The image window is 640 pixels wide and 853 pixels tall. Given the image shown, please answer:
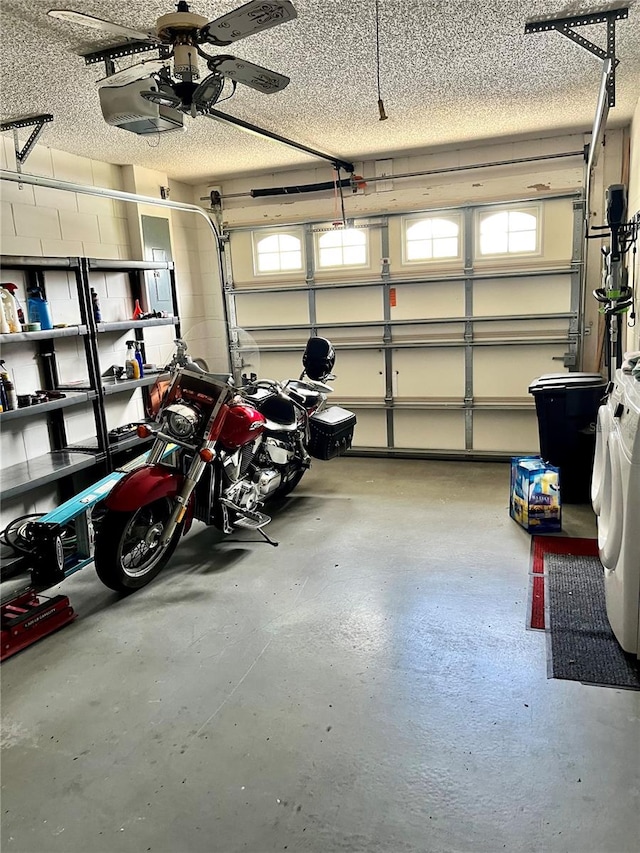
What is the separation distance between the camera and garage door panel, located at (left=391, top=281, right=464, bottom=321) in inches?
220

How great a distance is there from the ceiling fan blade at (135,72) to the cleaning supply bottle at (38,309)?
1894mm

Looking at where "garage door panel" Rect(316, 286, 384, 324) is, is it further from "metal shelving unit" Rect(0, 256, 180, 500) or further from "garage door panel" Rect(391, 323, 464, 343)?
"metal shelving unit" Rect(0, 256, 180, 500)

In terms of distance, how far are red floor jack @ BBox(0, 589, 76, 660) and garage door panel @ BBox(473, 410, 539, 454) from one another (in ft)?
13.2

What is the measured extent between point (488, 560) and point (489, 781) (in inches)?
67.7

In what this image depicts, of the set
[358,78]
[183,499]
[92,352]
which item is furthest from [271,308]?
[183,499]

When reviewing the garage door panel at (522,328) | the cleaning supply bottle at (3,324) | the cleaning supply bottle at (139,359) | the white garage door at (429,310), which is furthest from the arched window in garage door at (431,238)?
the cleaning supply bottle at (3,324)

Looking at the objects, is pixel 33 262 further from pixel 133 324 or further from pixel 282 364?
pixel 282 364

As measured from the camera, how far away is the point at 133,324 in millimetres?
4699

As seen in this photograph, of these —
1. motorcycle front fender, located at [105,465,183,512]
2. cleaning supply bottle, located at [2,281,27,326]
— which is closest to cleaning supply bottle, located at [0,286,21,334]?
cleaning supply bottle, located at [2,281,27,326]

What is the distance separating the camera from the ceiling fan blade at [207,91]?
241cm

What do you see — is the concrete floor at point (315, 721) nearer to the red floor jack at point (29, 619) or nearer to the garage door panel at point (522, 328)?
the red floor jack at point (29, 619)

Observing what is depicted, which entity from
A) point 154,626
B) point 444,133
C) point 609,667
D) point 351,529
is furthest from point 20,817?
point 444,133

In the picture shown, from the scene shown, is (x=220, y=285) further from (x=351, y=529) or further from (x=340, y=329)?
(x=351, y=529)

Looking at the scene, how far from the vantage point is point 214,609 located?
3066mm
